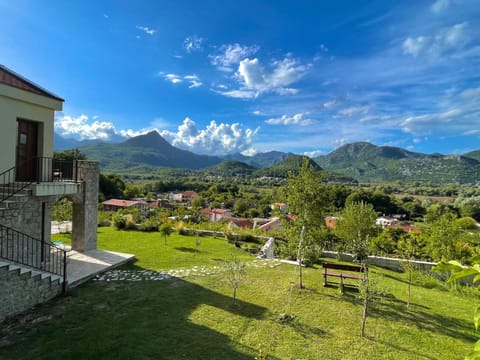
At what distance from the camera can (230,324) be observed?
749cm

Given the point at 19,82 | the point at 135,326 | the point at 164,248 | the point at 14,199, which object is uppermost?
the point at 19,82

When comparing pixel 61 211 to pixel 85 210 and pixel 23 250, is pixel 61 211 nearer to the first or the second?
pixel 85 210

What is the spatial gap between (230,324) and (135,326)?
2.48 metres

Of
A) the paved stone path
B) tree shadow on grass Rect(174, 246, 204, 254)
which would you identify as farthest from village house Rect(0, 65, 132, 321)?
tree shadow on grass Rect(174, 246, 204, 254)

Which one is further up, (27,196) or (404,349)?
(27,196)

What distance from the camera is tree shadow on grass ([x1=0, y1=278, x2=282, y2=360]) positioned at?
607 cm

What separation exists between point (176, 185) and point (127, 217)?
323 feet

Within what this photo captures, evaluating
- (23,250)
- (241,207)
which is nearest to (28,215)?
(23,250)

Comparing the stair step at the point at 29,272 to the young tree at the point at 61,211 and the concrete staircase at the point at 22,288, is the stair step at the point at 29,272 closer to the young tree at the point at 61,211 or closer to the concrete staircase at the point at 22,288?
the concrete staircase at the point at 22,288

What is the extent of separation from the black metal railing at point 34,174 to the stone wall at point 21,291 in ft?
8.37

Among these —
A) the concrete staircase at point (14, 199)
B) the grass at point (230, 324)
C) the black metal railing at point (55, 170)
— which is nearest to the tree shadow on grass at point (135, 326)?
the grass at point (230, 324)

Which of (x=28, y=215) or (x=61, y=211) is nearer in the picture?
(x=28, y=215)

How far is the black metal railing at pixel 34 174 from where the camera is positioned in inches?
363

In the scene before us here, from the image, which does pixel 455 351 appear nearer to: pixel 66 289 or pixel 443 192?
pixel 66 289
